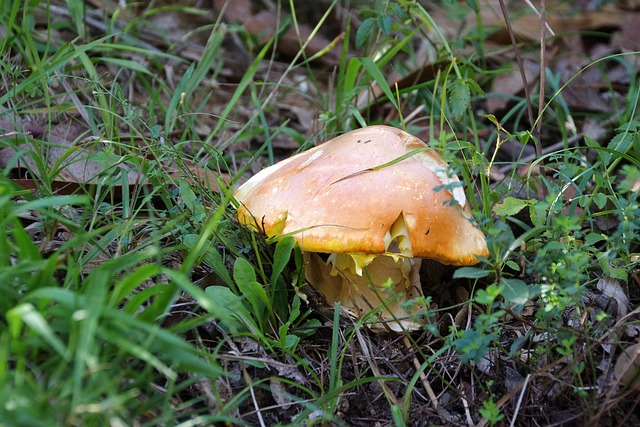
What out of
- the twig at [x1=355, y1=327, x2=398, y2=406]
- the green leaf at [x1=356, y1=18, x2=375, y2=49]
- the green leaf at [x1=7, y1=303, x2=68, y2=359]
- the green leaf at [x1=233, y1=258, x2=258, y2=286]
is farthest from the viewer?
the green leaf at [x1=356, y1=18, x2=375, y2=49]

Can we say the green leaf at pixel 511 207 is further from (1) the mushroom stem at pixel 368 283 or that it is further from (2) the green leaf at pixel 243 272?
(2) the green leaf at pixel 243 272

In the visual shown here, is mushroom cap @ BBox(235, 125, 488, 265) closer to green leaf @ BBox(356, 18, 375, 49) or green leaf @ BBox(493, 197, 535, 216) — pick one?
green leaf @ BBox(493, 197, 535, 216)

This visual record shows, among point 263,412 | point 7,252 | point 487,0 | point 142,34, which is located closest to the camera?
point 7,252

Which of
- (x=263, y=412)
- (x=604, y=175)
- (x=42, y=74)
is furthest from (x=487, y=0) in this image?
(x=263, y=412)

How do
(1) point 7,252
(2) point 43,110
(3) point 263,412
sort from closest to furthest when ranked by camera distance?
(1) point 7,252, (3) point 263,412, (2) point 43,110

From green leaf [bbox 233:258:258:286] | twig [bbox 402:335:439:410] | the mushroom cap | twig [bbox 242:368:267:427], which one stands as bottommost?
twig [bbox 402:335:439:410]

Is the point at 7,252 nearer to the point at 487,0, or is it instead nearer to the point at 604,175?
the point at 604,175

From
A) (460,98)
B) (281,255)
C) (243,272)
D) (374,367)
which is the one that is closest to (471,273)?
(374,367)

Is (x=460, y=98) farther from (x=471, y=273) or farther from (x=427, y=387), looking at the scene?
(x=427, y=387)

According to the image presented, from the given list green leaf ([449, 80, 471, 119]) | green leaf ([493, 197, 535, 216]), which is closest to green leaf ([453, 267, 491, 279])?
green leaf ([493, 197, 535, 216])
